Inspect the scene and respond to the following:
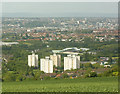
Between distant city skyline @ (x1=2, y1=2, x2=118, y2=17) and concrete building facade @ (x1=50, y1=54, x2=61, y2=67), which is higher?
distant city skyline @ (x1=2, y1=2, x2=118, y2=17)

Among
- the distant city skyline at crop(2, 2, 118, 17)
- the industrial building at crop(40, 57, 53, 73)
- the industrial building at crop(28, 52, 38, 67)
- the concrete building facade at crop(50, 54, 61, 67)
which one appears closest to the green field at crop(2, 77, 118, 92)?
the industrial building at crop(40, 57, 53, 73)

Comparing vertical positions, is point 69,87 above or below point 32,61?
above

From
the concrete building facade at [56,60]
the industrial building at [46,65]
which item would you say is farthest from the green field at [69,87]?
the concrete building facade at [56,60]

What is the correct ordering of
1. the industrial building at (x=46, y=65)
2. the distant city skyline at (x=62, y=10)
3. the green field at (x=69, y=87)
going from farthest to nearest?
the distant city skyline at (x=62, y=10) → the industrial building at (x=46, y=65) → the green field at (x=69, y=87)

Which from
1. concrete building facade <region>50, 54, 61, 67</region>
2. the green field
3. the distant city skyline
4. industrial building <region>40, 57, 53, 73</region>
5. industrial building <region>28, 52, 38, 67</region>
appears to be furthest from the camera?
Answer: the distant city skyline

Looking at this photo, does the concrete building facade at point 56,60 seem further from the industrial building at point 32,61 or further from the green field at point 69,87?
the green field at point 69,87

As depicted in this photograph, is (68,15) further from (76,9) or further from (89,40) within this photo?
(89,40)

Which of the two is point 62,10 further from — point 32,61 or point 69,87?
point 69,87

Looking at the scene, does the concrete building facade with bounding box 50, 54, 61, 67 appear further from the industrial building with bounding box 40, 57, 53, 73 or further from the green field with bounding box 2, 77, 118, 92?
the green field with bounding box 2, 77, 118, 92

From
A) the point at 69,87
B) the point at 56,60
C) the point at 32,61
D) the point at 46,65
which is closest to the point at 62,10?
the point at 56,60

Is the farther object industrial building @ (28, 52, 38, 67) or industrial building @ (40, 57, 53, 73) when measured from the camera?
industrial building @ (28, 52, 38, 67)

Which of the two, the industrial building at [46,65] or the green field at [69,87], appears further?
the industrial building at [46,65]
